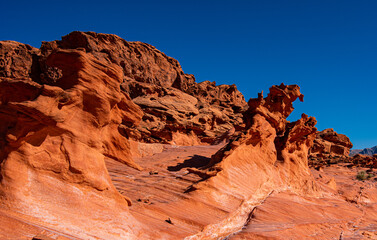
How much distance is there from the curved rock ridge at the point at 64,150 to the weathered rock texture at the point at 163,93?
1010 centimetres

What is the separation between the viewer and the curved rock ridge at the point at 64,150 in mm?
3461

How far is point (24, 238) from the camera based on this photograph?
296 centimetres

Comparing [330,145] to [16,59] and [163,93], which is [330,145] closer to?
[163,93]

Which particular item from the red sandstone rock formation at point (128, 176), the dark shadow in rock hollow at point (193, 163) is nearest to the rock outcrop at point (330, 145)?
the red sandstone rock formation at point (128, 176)

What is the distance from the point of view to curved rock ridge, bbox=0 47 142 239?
3461 millimetres

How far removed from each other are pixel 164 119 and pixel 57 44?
2046 cm

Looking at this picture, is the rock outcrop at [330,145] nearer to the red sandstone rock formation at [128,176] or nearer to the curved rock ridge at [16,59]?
the red sandstone rock formation at [128,176]

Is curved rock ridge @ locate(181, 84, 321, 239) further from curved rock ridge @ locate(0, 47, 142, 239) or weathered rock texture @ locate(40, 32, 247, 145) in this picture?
weathered rock texture @ locate(40, 32, 247, 145)

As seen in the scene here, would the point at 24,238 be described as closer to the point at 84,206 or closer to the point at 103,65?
the point at 84,206

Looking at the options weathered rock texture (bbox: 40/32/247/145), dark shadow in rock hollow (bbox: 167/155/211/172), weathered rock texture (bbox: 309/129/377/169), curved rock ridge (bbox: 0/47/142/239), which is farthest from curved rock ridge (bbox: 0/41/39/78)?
weathered rock texture (bbox: 309/129/377/169)

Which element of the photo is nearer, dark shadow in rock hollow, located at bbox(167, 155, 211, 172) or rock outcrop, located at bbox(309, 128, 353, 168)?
dark shadow in rock hollow, located at bbox(167, 155, 211, 172)

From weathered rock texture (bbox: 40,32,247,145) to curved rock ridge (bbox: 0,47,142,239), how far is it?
10.1 metres

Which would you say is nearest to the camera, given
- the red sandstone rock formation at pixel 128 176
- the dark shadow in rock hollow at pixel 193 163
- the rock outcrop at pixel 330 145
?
the red sandstone rock formation at pixel 128 176

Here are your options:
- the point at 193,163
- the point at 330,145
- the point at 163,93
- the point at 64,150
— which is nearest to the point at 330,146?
the point at 330,145
